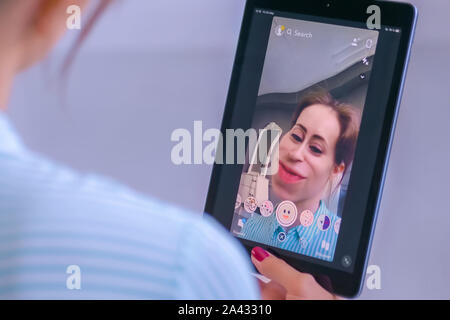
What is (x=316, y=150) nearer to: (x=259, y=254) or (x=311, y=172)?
(x=311, y=172)

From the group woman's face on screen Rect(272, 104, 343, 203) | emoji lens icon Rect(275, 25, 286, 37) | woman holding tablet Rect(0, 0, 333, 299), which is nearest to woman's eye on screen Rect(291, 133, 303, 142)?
woman's face on screen Rect(272, 104, 343, 203)

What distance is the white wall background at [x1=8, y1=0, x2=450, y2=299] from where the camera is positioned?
682 mm

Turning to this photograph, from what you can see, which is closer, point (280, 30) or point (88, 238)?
point (88, 238)

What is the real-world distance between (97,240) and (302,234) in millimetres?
375

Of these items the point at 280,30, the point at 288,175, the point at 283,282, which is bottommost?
the point at 283,282

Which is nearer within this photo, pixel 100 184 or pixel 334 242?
pixel 100 184

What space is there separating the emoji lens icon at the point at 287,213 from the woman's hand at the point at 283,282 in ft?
0.13

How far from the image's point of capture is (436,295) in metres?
0.67

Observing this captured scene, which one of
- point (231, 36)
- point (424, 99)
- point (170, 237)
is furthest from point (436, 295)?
point (170, 237)

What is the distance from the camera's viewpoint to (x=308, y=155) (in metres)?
0.64

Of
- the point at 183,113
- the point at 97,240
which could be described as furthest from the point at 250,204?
the point at 97,240

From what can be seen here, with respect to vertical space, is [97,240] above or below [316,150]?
below

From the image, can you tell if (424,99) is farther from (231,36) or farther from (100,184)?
(100,184)
